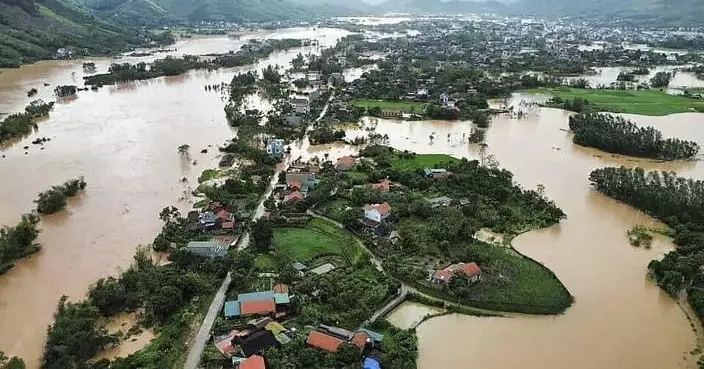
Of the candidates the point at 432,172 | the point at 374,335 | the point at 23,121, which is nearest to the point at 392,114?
the point at 432,172

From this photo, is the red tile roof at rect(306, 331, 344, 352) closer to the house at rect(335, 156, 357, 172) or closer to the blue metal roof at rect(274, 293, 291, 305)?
the blue metal roof at rect(274, 293, 291, 305)

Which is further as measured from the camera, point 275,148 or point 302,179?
point 275,148

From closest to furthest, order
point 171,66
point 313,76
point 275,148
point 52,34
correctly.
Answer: point 275,148, point 313,76, point 171,66, point 52,34

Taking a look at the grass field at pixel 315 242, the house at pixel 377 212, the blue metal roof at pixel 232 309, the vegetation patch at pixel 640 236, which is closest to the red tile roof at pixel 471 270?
the grass field at pixel 315 242

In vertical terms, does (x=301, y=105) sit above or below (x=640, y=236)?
above

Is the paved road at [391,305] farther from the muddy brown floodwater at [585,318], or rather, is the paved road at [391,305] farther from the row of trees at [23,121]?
the row of trees at [23,121]

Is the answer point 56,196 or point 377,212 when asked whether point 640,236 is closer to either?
point 377,212
